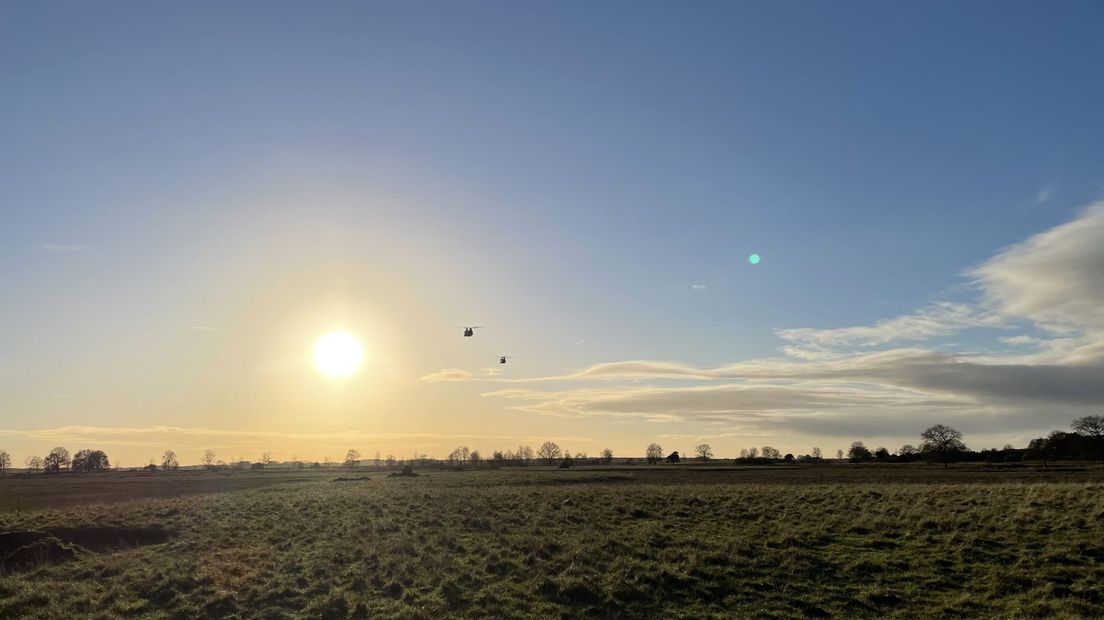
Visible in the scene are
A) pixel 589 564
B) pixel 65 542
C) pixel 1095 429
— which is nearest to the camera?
pixel 589 564

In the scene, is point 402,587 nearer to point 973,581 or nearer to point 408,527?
point 408,527

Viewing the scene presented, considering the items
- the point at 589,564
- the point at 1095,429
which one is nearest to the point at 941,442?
the point at 1095,429

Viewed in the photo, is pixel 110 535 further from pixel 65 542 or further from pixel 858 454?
pixel 858 454

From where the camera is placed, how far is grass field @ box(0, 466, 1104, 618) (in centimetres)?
1576

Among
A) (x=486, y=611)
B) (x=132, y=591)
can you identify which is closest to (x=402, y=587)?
(x=486, y=611)

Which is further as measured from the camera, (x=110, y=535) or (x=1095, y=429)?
(x=1095, y=429)

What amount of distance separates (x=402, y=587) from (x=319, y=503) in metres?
23.3

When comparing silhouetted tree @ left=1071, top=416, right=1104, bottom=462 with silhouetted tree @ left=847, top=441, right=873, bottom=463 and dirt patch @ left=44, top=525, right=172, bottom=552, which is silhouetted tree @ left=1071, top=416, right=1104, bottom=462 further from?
dirt patch @ left=44, top=525, right=172, bottom=552

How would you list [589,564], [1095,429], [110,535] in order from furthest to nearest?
[1095,429] < [110,535] < [589,564]

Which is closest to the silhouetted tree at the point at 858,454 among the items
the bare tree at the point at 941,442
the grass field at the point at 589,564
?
the bare tree at the point at 941,442

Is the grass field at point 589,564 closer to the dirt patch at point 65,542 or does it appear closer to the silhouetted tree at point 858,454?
the dirt patch at point 65,542

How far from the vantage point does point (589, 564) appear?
1955 centimetres

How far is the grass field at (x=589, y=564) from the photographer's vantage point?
15.8 meters

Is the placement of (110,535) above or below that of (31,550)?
below
